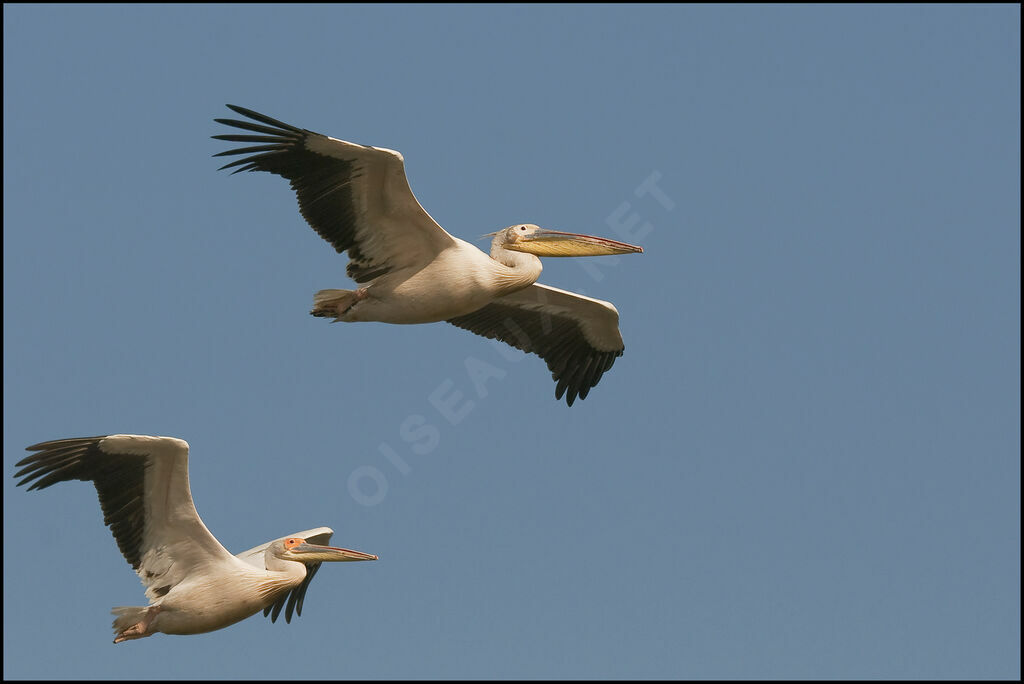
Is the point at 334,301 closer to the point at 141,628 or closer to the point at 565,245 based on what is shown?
the point at 565,245

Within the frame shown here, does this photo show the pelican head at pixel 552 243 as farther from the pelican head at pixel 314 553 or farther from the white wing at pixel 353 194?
the pelican head at pixel 314 553

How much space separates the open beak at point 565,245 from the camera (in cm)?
1850

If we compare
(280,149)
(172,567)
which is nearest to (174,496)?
(172,567)

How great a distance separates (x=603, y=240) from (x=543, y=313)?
5.99 ft

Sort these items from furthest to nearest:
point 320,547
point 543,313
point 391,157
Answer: point 543,313, point 320,547, point 391,157

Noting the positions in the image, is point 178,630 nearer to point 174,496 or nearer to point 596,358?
point 174,496

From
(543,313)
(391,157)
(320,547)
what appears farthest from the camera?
(543,313)

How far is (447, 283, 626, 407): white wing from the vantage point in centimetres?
2033

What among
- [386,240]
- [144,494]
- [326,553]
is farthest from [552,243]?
[144,494]

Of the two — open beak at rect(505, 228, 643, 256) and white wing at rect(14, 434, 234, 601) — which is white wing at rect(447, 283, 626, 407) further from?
white wing at rect(14, 434, 234, 601)

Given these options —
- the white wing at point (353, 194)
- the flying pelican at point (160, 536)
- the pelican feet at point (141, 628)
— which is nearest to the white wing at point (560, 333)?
the white wing at point (353, 194)

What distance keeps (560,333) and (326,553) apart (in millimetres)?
3849

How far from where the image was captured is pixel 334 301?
17781 millimetres

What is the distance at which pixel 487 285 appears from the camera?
58.4 feet
